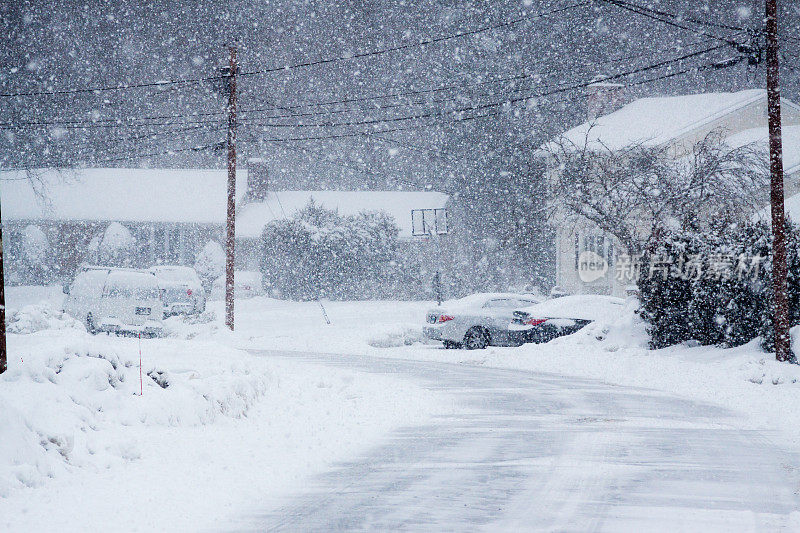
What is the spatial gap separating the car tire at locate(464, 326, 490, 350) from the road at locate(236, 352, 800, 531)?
10.9m

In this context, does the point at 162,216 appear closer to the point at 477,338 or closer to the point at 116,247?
the point at 116,247

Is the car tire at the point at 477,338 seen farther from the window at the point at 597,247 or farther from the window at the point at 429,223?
the window at the point at 429,223

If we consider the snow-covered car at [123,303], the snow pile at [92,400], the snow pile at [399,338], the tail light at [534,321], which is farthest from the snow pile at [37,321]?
the tail light at [534,321]

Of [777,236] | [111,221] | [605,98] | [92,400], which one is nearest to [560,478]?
[92,400]

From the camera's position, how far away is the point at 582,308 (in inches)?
914

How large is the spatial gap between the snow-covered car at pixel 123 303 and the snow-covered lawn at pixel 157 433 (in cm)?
1186

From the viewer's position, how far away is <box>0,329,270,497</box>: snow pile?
7.02 m

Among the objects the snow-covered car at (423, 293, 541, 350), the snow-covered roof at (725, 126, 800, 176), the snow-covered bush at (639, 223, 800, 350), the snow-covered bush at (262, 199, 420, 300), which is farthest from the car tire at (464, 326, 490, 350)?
the snow-covered bush at (262, 199, 420, 300)

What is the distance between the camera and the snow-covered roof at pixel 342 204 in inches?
2194

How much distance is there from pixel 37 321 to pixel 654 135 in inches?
964

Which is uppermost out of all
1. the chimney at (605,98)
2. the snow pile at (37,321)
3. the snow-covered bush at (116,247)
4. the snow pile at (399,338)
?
the chimney at (605,98)

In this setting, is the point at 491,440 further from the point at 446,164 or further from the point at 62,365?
the point at 446,164

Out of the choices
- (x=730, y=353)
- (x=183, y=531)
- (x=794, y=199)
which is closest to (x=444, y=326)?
(x=730, y=353)

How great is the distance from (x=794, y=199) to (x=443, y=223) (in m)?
27.2
